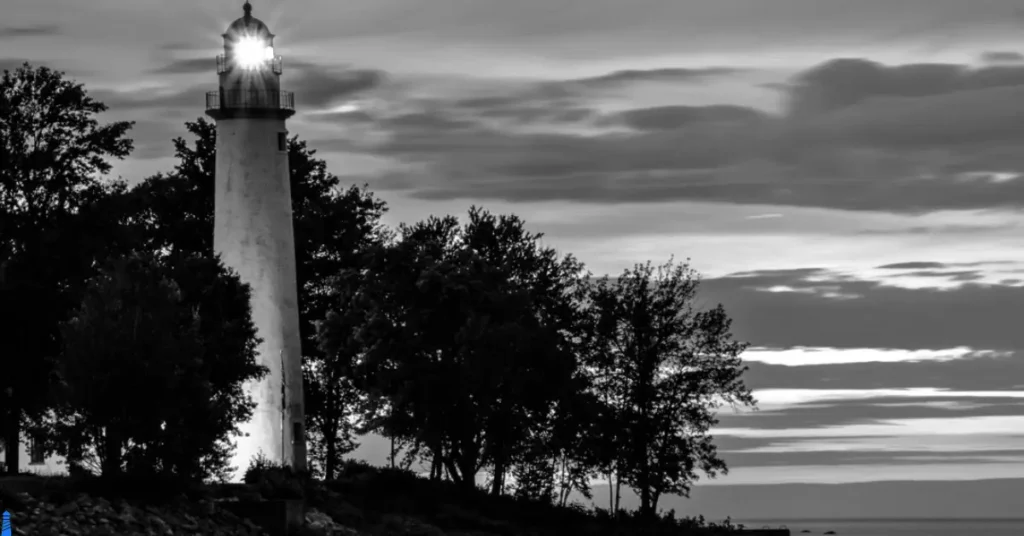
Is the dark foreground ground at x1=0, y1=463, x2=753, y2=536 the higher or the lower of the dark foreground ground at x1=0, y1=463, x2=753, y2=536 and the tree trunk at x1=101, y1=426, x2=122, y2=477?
the lower

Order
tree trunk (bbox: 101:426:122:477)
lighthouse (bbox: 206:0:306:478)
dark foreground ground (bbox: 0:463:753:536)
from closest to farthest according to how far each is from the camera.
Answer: dark foreground ground (bbox: 0:463:753:536)
tree trunk (bbox: 101:426:122:477)
lighthouse (bbox: 206:0:306:478)

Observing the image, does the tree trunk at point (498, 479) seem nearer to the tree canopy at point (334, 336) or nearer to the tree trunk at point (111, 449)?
the tree canopy at point (334, 336)

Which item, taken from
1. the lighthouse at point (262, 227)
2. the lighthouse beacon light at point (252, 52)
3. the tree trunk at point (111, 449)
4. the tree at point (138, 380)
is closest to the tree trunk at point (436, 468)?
the lighthouse at point (262, 227)

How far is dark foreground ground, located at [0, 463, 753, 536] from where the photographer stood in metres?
43.2

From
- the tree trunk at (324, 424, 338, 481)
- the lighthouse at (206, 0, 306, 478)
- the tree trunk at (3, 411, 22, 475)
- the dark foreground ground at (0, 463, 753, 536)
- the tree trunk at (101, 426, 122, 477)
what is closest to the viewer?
the dark foreground ground at (0, 463, 753, 536)

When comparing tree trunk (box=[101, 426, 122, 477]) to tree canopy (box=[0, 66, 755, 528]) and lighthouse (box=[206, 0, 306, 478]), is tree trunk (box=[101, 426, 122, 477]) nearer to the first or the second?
tree canopy (box=[0, 66, 755, 528])

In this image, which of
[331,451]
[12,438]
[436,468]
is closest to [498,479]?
[436,468]

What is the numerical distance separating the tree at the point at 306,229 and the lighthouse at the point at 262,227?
6.56 metres

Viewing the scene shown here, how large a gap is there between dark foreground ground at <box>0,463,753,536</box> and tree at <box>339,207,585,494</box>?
221 cm

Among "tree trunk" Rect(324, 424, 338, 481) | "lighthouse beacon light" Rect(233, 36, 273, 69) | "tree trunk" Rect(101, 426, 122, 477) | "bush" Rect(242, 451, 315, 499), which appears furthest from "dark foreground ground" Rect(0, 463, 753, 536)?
"lighthouse beacon light" Rect(233, 36, 273, 69)

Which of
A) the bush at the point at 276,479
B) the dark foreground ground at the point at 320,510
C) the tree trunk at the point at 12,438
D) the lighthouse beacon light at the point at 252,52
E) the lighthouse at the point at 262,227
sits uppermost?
the lighthouse beacon light at the point at 252,52

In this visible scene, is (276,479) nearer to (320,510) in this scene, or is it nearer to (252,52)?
(320,510)

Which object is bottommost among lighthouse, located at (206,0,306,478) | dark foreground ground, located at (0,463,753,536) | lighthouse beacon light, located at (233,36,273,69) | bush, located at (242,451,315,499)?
dark foreground ground, located at (0,463,753,536)

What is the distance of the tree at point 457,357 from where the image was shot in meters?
65.2
